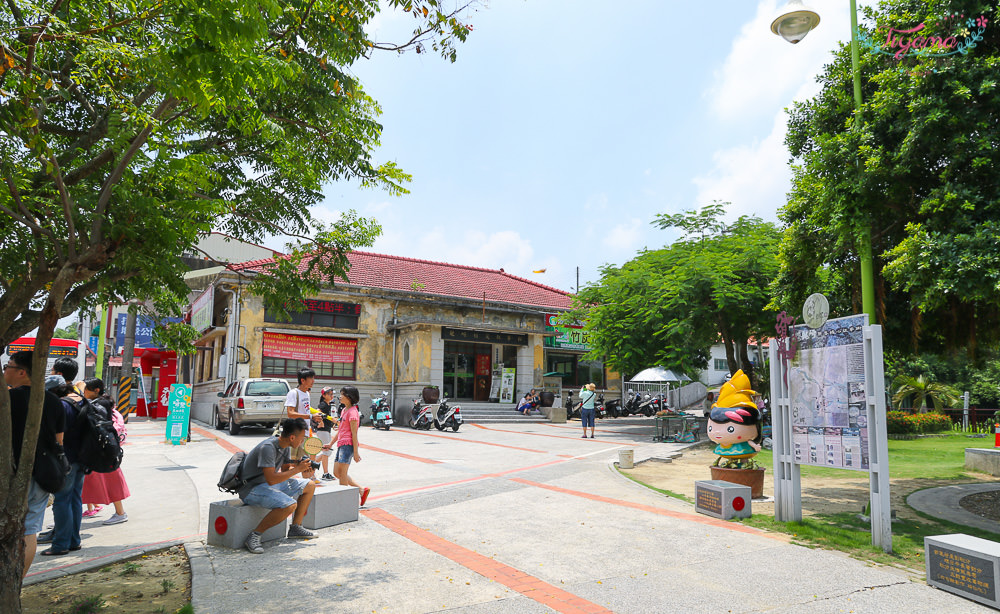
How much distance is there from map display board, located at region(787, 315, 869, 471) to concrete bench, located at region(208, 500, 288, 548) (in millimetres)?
5491

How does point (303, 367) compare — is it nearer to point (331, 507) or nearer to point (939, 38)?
point (331, 507)

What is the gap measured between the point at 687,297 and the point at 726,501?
10.5 metres

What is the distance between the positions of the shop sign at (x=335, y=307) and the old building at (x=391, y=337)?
0.04 m

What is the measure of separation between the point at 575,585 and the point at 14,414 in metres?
4.23

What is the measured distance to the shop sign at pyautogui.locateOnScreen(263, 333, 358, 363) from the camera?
22.2 m

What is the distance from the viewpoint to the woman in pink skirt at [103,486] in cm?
662

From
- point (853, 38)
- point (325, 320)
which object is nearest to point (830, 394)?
point (853, 38)

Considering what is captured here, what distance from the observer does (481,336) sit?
81.1 ft

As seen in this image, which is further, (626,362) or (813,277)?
(626,362)

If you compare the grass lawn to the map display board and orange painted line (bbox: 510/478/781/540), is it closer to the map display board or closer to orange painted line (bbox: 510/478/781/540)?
orange painted line (bbox: 510/478/781/540)

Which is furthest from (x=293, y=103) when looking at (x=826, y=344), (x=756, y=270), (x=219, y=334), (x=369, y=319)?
(x=219, y=334)

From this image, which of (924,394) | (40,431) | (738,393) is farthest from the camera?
(924,394)

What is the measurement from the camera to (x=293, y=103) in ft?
18.7

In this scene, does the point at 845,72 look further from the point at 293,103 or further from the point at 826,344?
the point at 293,103
